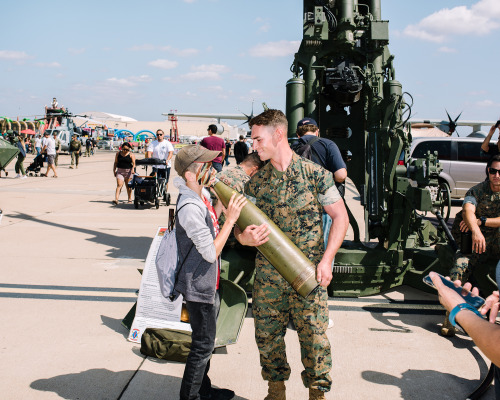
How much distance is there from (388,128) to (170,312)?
127 inches

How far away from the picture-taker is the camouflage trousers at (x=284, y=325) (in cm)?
293

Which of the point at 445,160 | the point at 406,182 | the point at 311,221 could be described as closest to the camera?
the point at 311,221

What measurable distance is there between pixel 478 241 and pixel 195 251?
3.04 m

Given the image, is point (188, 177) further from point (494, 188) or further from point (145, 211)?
point (145, 211)

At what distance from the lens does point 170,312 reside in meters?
4.11

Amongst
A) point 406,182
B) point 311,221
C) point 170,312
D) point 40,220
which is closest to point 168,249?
point 311,221

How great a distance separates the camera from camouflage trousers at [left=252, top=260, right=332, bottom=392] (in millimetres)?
2932

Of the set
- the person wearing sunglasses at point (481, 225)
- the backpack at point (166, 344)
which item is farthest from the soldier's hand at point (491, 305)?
the person wearing sunglasses at point (481, 225)

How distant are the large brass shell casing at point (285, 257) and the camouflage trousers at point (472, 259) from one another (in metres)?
2.44

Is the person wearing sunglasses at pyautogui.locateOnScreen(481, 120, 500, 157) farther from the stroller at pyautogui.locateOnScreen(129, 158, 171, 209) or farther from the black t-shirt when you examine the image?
the stroller at pyautogui.locateOnScreen(129, 158, 171, 209)

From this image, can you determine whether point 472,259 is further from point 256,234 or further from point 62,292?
point 62,292

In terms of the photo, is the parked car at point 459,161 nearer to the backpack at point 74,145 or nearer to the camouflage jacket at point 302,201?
the camouflage jacket at point 302,201

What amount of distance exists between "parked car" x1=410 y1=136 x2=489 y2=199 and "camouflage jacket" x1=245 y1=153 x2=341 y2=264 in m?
11.5

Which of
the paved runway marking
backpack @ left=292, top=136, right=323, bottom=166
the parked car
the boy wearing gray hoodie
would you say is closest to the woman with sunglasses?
the paved runway marking
